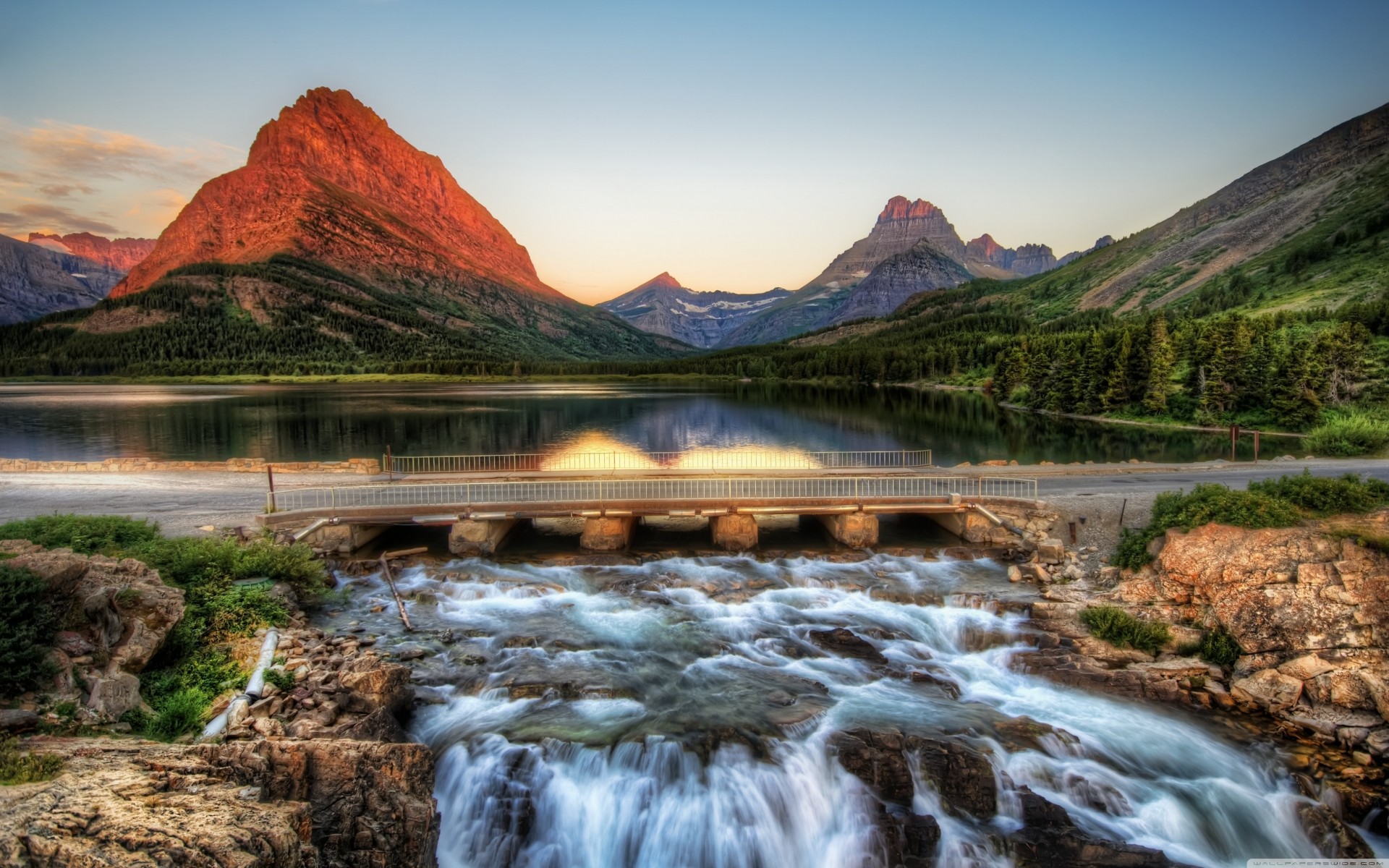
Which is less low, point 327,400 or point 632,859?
point 327,400

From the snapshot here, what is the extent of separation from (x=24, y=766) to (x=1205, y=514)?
27.5m

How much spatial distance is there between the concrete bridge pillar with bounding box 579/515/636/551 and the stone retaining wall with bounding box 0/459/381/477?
14822 millimetres

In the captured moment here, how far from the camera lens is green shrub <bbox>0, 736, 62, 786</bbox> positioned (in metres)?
8.48

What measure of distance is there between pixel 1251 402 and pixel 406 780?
84143mm

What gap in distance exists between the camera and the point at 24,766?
8719 millimetres

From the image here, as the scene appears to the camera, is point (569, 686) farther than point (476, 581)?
No

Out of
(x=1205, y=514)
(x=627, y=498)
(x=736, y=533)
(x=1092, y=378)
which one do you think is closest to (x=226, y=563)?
(x=627, y=498)

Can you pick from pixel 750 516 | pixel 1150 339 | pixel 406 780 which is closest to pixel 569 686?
pixel 406 780

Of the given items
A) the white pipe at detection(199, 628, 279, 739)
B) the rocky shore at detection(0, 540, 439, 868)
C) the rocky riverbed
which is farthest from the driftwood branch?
the white pipe at detection(199, 628, 279, 739)

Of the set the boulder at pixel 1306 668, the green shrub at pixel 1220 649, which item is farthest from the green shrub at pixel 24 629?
the boulder at pixel 1306 668

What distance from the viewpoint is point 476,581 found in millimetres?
24672

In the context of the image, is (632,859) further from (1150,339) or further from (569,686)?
(1150,339)

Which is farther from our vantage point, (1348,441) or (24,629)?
(1348,441)

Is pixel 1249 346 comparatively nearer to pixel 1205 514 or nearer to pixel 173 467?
pixel 1205 514
